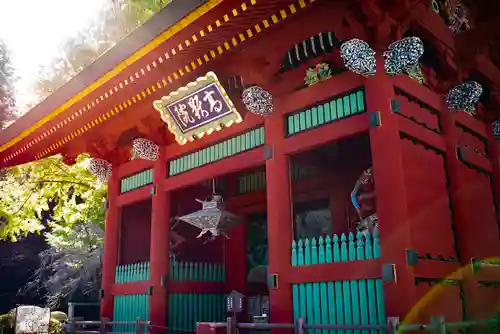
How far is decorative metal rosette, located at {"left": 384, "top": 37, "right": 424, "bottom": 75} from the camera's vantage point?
17.5 feet

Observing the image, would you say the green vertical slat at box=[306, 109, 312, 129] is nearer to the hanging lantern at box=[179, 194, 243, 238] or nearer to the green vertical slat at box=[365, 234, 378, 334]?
the green vertical slat at box=[365, 234, 378, 334]

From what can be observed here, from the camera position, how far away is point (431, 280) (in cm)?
543

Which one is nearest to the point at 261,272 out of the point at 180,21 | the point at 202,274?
the point at 202,274

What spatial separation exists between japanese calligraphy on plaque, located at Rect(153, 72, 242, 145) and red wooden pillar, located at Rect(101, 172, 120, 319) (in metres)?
2.80

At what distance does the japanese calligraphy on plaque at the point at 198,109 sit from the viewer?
22.6ft

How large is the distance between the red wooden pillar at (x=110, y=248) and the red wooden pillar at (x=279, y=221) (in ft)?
14.7

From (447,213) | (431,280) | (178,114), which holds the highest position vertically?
(178,114)

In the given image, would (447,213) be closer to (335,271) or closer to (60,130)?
(335,271)

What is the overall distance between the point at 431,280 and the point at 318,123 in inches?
91.8

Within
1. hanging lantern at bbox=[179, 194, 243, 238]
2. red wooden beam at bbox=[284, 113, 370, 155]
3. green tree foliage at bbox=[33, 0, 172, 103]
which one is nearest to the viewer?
red wooden beam at bbox=[284, 113, 370, 155]

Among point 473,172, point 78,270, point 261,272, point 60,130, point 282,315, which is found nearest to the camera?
point 282,315

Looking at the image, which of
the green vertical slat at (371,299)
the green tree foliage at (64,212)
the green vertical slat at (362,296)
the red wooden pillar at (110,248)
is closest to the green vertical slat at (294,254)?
the green vertical slat at (362,296)

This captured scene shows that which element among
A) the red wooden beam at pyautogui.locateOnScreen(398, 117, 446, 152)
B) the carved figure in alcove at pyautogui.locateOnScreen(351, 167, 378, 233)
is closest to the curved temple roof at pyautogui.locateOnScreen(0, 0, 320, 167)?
the red wooden beam at pyautogui.locateOnScreen(398, 117, 446, 152)

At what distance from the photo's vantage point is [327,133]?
19.6 feet
